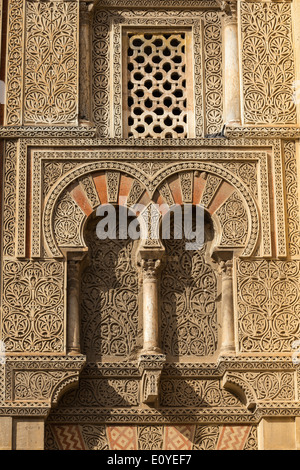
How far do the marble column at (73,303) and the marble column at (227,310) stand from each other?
1.26 meters

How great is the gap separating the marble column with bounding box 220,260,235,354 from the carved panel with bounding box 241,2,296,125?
1390mm

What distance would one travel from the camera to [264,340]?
41.5 ft

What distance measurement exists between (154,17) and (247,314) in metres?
3.00

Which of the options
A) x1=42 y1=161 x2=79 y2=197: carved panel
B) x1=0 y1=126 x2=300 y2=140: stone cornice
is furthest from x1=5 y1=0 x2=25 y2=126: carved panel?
x1=42 y1=161 x2=79 y2=197: carved panel

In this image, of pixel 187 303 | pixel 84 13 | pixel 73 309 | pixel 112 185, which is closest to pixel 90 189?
pixel 112 185

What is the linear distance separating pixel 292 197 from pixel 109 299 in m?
1.87

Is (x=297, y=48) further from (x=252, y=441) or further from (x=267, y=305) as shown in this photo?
(x=252, y=441)

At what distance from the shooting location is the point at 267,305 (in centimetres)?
1275

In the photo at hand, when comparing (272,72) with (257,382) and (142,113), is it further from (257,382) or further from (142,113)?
(257,382)

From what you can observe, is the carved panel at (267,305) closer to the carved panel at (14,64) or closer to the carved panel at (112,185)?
the carved panel at (112,185)

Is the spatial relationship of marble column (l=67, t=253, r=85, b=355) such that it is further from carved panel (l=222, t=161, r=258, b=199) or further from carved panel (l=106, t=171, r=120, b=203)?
carved panel (l=222, t=161, r=258, b=199)

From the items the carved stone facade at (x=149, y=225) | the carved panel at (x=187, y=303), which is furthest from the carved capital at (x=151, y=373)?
the carved panel at (x=187, y=303)

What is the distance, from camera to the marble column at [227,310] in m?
12.7
